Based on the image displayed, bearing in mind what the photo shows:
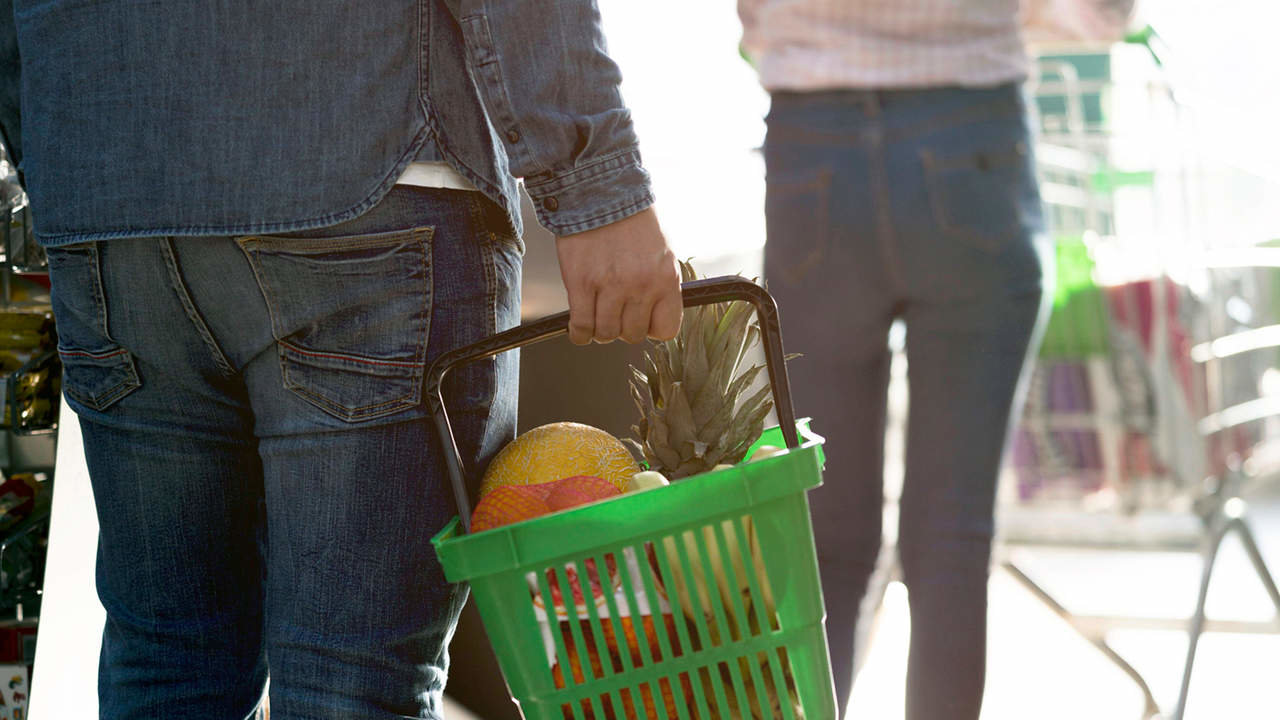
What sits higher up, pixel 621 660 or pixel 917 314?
pixel 917 314

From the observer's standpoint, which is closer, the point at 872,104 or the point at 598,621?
the point at 598,621

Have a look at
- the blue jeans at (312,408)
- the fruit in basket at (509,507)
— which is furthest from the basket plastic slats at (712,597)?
the blue jeans at (312,408)

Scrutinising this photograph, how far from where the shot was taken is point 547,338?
72 cm

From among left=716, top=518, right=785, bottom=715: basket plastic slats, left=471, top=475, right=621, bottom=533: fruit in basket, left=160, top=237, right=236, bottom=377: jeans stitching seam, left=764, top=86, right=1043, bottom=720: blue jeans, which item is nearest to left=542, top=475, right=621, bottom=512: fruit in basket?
left=471, top=475, right=621, bottom=533: fruit in basket

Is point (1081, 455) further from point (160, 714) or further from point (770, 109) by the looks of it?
point (160, 714)

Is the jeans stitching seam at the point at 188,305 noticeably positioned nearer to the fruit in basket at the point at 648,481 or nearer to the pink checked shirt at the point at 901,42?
the fruit in basket at the point at 648,481

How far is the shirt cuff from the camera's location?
0.79m

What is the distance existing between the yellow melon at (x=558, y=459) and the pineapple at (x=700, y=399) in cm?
6

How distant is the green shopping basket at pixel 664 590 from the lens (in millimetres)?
664

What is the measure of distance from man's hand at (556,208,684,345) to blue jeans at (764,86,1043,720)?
70 cm

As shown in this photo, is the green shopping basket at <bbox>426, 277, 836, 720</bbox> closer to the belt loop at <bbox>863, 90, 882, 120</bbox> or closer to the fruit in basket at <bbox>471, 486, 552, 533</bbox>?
the fruit in basket at <bbox>471, 486, 552, 533</bbox>

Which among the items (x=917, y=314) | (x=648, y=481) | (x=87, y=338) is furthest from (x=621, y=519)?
(x=917, y=314)

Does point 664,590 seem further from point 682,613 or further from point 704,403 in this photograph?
point 704,403

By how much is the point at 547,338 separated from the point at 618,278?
10cm
